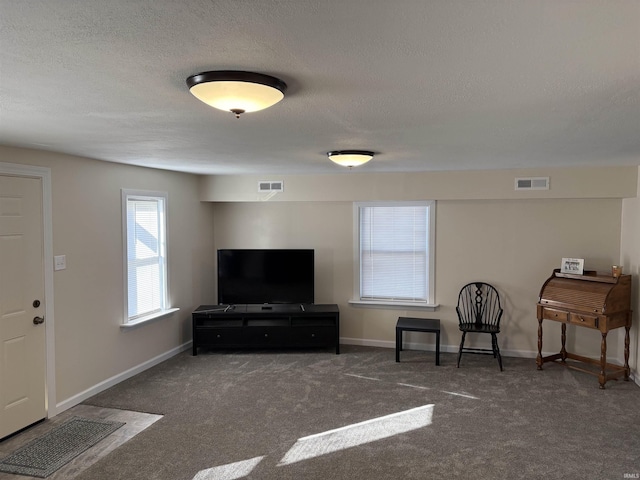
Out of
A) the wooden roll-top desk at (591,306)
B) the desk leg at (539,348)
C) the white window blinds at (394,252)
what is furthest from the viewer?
the white window blinds at (394,252)

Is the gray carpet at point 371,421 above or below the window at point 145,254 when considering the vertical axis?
below

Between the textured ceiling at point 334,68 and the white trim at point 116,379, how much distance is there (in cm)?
227

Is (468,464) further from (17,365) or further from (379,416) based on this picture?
(17,365)

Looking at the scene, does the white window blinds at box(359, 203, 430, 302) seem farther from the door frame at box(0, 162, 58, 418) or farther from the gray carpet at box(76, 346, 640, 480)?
the door frame at box(0, 162, 58, 418)

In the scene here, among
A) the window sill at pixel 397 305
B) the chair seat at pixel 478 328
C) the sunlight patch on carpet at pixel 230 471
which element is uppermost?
the window sill at pixel 397 305

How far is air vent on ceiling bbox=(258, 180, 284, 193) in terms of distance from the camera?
19.6 feet

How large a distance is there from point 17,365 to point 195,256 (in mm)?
2657

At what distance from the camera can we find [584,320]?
15.4ft

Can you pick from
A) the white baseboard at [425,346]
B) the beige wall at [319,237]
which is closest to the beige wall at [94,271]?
the beige wall at [319,237]

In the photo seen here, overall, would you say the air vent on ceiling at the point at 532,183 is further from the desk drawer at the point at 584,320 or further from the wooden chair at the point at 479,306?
the desk drawer at the point at 584,320

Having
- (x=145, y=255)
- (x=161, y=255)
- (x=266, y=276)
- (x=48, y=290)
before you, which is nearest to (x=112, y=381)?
(x=48, y=290)

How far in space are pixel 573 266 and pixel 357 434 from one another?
311 centimetres

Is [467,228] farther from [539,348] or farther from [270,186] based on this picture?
[270,186]

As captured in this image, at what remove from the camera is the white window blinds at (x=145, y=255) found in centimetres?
493
